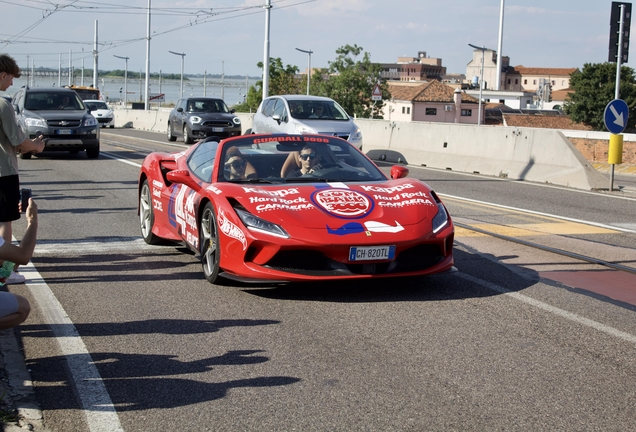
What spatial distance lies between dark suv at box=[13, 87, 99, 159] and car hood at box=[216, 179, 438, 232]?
47.4 ft

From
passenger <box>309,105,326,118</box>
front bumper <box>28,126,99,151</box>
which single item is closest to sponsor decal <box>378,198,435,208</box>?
passenger <box>309,105,326,118</box>

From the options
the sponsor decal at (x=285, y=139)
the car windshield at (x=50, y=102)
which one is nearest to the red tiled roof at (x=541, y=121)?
the car windshield at (x=50, y=102)

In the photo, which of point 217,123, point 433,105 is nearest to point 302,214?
point 217,123

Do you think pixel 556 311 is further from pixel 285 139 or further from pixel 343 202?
pixel 285 139

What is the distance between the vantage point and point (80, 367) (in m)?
4.76

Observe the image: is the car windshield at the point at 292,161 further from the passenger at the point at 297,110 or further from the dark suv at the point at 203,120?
the dark suv at the point at 203,120

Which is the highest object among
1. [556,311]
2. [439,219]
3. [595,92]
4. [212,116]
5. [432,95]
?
[432,95]

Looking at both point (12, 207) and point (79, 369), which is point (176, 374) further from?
point (12, 207)

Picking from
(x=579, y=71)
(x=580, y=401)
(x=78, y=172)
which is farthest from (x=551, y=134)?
(x=579, y=71)

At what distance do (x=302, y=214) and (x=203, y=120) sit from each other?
2264 cm

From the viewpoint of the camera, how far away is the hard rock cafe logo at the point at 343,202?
6605 millimetres

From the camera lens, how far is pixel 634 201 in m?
14.3

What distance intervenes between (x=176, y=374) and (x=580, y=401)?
217 cm

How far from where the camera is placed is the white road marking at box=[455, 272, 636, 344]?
5559 millimetres
